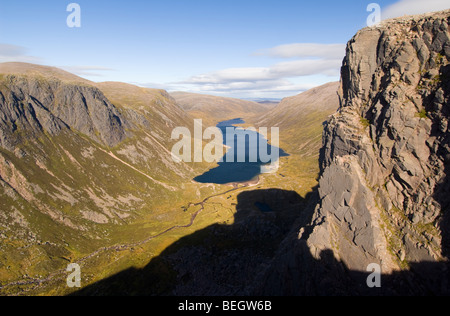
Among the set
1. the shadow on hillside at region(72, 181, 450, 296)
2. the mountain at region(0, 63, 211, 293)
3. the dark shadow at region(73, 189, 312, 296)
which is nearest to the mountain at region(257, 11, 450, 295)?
the shadow on hillside at region(72, 181, 450, 296)

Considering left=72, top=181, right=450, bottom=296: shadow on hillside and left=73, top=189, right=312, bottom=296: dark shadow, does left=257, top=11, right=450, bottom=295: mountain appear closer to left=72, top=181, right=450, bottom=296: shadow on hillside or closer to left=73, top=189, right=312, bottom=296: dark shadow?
left=72, top=181, right=450, bottom=296: shadow on hillside

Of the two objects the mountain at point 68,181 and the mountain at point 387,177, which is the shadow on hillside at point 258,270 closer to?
the mountain at point 387,177

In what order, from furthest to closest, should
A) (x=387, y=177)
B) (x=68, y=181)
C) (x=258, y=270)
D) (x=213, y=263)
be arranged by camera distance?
(x=68, y=181)
(x=213, y=263)
(x=258, y=270)
(x=387, y=177)

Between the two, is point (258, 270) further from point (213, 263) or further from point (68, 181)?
point (68, 181)

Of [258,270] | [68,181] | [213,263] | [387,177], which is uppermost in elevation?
[387,177]

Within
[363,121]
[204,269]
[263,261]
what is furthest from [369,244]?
[204,269]

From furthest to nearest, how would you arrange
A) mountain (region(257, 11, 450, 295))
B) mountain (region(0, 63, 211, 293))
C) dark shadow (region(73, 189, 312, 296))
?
1. mountain (region(0, 63, 211, 293))
2. dark shadow (region(73, 189, 312, 296))
3. mountain (region(257, 11, 450, 295))

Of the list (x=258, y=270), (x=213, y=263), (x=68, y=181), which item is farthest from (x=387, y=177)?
(x=68, y=181)
